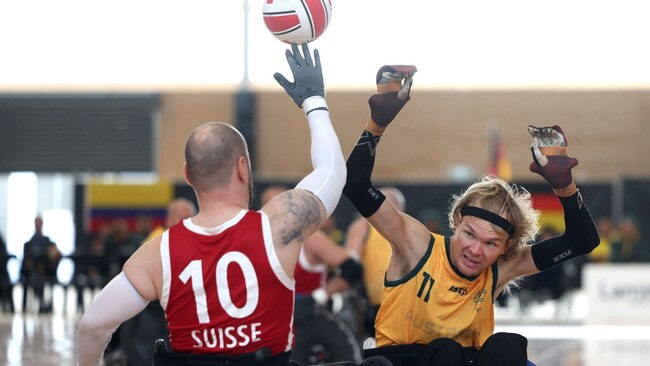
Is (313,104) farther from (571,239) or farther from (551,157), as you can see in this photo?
(571,239)

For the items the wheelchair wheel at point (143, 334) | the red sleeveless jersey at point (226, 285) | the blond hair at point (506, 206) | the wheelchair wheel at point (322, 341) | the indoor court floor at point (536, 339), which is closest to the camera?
the red sleeveless jersey at point (226, 285)

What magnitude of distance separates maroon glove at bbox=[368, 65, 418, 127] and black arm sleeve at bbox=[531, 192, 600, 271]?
96cm

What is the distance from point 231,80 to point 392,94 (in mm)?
31388

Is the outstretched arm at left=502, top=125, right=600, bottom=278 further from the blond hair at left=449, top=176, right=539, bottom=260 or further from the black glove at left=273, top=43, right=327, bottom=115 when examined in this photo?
the black glove at left=273, top=43, right=327, bottom=115

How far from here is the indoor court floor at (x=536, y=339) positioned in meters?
14.0

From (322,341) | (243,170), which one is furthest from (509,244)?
(322,341)

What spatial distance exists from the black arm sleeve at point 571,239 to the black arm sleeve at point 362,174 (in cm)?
93

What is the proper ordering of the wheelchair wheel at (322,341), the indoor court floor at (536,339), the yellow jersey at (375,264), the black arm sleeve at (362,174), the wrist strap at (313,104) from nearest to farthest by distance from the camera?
the wrist strap at (313,104), the black arm sleeve at (362,174), the wheelchair wheel at (322,341), the yellow jersey at (375,264), the indoor court floor at (536,339)

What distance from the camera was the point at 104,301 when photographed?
4.55m

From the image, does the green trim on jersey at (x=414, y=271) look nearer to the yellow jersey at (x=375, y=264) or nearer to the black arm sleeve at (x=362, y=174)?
the black arm sleeve at (x=362, y=174)

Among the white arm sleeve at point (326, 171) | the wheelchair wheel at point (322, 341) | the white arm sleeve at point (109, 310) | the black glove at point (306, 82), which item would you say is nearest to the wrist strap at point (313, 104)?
the black glove at point (306, 82)

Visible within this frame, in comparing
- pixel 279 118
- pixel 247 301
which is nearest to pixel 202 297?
pixel 247 301

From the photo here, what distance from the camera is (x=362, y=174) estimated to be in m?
5.38

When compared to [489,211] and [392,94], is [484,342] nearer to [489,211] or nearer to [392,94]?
[489,211]
